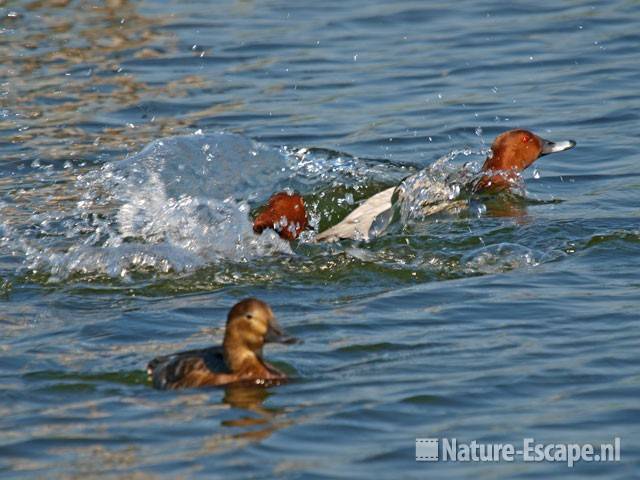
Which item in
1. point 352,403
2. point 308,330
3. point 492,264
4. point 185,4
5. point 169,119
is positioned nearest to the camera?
point 352,403

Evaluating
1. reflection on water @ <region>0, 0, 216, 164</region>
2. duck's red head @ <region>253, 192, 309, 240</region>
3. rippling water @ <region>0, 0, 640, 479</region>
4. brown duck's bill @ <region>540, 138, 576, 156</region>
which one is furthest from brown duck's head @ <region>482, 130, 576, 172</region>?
reflection on water @ <region>0, 0, 216, 164</region>

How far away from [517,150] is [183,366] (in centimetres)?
480

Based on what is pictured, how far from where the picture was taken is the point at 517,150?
10.5m

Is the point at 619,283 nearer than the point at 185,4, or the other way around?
the point at 619,283

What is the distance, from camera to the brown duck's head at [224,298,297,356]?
629 centimetres

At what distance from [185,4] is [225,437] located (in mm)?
11906

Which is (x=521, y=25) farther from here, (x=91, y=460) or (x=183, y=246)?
(x=91, y=460)

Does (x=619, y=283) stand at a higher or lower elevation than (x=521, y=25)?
lower

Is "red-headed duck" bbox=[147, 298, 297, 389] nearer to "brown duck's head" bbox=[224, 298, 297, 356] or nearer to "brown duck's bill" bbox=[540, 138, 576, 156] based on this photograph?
"brown duck's head" bbox=[224, 298, 297, 356]

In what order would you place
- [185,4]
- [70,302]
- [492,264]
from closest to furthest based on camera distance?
[70,302] → [492,264] → [185,4]

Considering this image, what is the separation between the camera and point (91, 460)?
18.4 feet

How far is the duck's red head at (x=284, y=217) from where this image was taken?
9.18 m

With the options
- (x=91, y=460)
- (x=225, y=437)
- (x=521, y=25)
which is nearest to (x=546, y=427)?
(x=225, y=437)

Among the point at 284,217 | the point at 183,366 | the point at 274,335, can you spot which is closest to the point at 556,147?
the point at 284,217
